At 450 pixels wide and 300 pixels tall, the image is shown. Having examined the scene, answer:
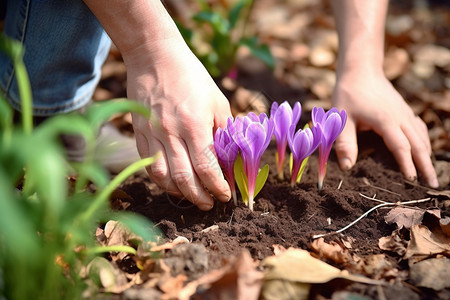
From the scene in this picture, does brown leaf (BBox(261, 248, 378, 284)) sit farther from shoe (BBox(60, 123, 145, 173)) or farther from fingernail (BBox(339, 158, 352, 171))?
shoe (BBox(60, 123, 145, 173))

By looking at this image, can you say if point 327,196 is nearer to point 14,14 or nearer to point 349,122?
point 349,122

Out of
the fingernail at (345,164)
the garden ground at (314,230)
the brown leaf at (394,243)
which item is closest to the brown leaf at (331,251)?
the garden ground at (314,230)

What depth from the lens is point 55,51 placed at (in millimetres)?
1740

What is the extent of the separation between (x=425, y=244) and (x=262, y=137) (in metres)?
0.54

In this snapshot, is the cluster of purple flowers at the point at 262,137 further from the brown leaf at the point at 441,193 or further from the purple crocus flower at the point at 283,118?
the brown leaf at the point at 441,193

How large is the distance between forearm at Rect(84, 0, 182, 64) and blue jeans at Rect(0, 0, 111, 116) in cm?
31

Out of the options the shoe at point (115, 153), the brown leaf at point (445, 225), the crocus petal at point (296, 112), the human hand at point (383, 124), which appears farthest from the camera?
the shoe at point (115, 153)

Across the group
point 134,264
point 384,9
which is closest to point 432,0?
point 384,9

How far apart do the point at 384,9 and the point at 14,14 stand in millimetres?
1485

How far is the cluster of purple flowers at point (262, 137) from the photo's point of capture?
1355mm

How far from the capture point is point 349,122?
179 centimetres

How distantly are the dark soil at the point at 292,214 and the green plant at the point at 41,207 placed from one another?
0.32m

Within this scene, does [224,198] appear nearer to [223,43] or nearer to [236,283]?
[236,283]

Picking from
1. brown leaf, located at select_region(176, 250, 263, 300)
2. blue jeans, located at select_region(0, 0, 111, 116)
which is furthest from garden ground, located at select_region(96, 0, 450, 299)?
blue jeans, located at select_region(0, 0, 111, 116)
